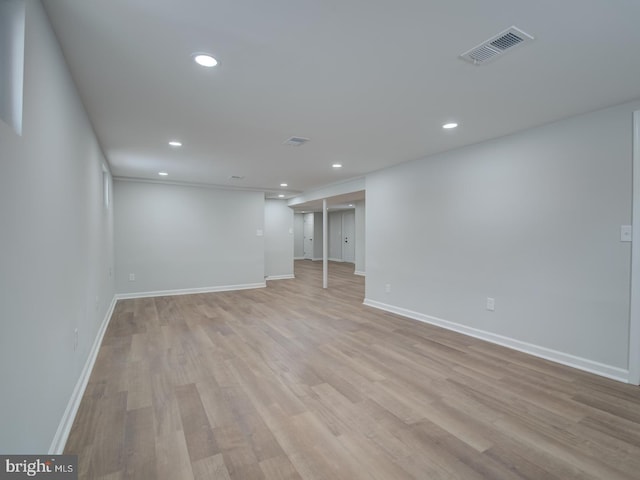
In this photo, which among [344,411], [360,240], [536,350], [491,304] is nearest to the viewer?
[344,411]

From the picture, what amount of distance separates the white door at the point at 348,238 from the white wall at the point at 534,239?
6834 mm

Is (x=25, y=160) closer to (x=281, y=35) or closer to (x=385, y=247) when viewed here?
(x=281, y=35)

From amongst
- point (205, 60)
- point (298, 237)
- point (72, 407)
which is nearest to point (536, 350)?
point (205, 60)

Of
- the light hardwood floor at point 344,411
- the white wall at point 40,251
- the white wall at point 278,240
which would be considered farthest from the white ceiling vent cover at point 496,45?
the white wall at point 278,240

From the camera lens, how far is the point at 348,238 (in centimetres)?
1195

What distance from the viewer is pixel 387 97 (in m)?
2.54

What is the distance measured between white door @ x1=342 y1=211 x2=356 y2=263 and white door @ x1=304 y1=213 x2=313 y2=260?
163 cm

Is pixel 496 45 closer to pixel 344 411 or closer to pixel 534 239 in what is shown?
pixel 534 239

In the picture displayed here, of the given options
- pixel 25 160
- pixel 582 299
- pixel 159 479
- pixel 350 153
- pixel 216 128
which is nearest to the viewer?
pixel 25 160

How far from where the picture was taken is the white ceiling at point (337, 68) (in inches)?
61.8

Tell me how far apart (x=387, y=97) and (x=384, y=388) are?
95.5 inches

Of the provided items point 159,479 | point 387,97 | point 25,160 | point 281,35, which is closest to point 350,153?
point 387,97

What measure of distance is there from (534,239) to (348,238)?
8735 mm

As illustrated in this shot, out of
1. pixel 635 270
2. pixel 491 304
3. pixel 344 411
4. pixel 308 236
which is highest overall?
pixel 308 236
